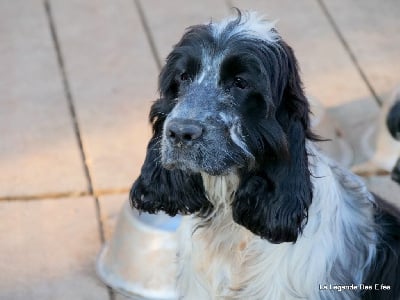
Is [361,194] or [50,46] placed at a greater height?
[361,194]

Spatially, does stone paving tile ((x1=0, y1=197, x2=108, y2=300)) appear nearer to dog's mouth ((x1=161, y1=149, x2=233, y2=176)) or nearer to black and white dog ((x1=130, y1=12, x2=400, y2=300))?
black and white dog ((x1=130, y1=12, x2=400, y2=300))

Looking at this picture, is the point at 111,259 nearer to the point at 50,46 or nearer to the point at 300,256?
Answer: the point at 300,256

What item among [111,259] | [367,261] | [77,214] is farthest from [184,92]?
[77,214]

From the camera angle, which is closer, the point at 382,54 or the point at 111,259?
the point at 111,259

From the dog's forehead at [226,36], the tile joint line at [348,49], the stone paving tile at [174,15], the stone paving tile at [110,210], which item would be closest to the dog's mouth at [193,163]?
the dog's forehead at [226,36]

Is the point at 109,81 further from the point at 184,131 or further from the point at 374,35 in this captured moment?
the point at 184,131

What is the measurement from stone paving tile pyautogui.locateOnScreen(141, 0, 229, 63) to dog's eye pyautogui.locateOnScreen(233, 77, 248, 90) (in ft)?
9.09

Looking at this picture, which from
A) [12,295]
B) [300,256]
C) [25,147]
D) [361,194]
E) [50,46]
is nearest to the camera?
[300,256]

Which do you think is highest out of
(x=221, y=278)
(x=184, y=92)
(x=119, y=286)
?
(x=184, y=92)

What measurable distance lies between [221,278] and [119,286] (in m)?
0.91

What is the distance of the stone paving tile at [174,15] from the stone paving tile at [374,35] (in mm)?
816

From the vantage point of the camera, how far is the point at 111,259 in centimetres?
424

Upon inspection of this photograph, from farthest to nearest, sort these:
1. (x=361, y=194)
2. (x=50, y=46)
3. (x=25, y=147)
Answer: (x=50, y=46) → (x=25, y=147) → (x=361, y=194)

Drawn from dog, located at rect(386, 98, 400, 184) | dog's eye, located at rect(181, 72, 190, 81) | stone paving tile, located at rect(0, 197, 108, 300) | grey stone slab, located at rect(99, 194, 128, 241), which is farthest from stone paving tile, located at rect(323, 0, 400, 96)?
dog's eye, located at rect(181, 72, 190, 81)
